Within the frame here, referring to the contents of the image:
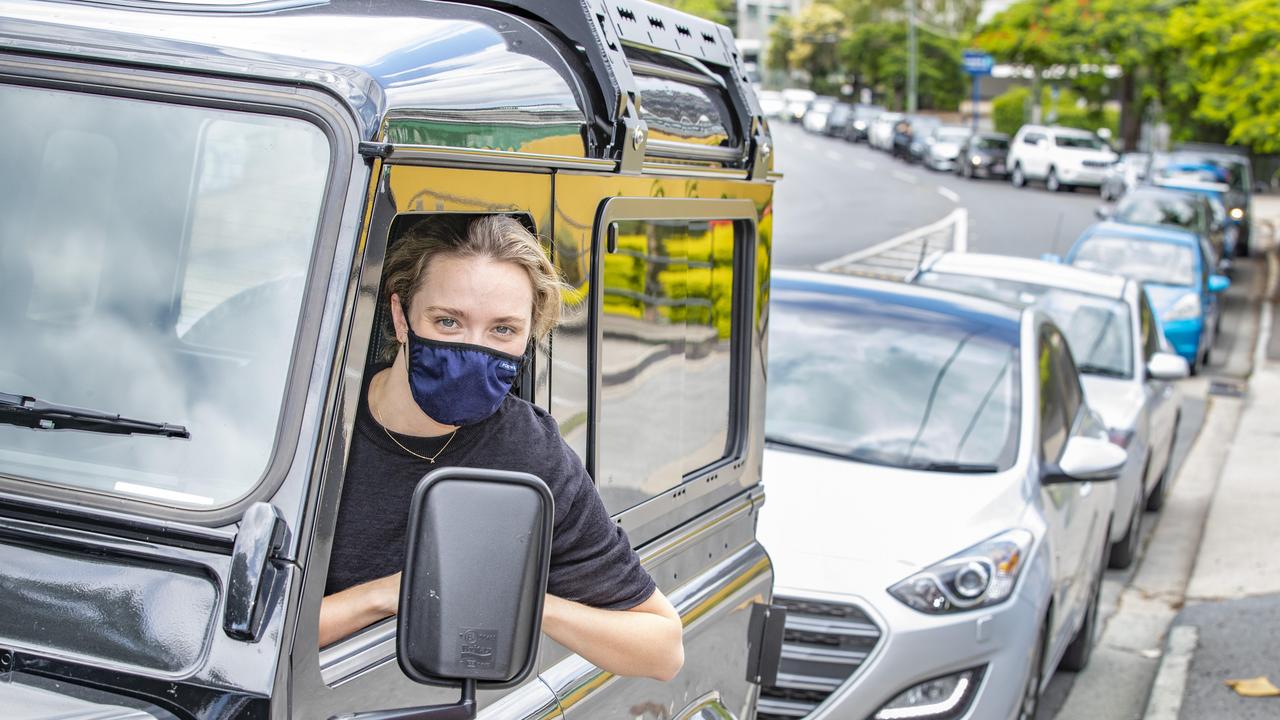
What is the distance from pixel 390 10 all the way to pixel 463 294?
499 millimetres

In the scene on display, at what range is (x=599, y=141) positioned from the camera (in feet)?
8.70

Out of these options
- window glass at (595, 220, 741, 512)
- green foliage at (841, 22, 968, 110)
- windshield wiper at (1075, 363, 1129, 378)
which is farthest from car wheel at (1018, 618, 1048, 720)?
green foliage at (841, 22, 968, 110)

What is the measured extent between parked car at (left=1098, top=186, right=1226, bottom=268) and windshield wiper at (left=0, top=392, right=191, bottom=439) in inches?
817

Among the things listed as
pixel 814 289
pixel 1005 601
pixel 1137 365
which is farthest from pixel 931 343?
pixel 1137 365

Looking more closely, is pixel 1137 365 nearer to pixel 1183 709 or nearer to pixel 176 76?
pixel 1183 709

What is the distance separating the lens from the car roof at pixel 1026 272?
32.4 feet

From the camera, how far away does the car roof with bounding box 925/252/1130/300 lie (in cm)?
989

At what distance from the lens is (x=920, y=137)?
5250 centimetres

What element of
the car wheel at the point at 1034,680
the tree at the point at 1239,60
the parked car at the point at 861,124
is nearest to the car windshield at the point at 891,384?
the car wheel at the point at 1034,680

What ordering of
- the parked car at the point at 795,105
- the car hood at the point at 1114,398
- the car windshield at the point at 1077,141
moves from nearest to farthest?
the car hood at the point at 1114,398
the car windshield at the point at 1077,141
the parked car at the point at 795,105

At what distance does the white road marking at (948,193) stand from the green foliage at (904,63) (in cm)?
4806

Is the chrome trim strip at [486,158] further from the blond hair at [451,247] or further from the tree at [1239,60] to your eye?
the tree at [1239,60]

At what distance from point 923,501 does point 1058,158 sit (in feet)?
125

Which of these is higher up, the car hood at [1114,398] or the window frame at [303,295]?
the window frame at [303,295]
